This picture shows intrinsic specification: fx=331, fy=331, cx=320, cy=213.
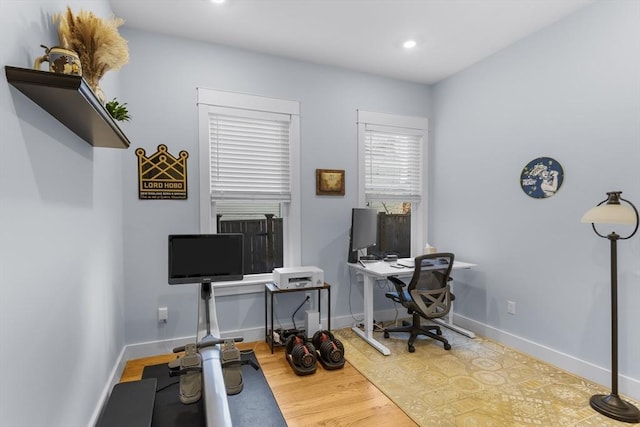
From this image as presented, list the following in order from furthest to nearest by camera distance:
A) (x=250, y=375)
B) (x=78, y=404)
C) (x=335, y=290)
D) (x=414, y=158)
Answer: (x=414, y=158) → (x=335, y=290) → (x=250, y=375) → (x=78, y=404)

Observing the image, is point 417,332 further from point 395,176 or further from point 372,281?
point 395,176

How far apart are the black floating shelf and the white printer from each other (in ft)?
6.31

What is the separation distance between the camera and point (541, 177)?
303 centimetres

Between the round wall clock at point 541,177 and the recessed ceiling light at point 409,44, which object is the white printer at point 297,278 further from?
the recessed ceiling light at point 409,44

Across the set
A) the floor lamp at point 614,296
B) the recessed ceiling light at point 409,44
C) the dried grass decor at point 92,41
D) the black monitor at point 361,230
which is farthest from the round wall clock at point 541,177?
the dried grass decor at point 92,41

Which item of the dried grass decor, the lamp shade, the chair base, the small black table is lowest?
the chair base

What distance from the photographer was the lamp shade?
83.7 inches

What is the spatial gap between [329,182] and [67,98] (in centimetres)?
273

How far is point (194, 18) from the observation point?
282 centimetres

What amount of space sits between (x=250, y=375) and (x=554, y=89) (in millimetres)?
3597

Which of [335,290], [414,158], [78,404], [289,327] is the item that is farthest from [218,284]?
[414,158]

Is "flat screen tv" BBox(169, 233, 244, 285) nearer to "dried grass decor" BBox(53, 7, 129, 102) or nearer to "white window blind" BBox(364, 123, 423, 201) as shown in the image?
"dried grass decor" BBox(53, 7, 129, 102)

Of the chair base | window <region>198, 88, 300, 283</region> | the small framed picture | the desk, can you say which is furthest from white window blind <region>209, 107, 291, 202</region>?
the chair base

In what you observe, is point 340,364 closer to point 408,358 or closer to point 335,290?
point 408,358
